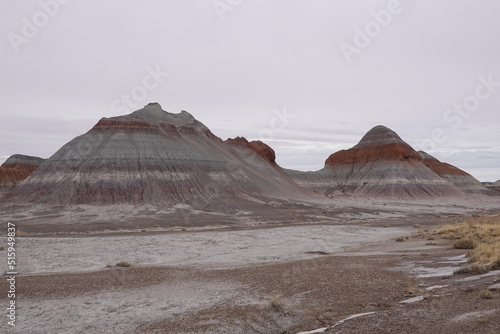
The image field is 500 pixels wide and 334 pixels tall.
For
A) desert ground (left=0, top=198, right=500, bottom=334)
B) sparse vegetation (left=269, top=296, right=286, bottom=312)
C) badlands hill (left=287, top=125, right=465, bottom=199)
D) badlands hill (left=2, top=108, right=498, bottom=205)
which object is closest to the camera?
desert ground (left=0, top=198, right=500, bottom=334)

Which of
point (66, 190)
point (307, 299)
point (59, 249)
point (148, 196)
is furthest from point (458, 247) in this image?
point (66, 190)

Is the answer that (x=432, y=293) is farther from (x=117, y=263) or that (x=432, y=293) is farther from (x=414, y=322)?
(x=117, y=263)

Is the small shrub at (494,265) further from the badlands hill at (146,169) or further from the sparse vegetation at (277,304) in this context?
the badlands hill at (146,169)

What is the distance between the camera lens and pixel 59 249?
26.3 meters

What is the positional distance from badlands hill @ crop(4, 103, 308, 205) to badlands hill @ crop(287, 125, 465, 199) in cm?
2670

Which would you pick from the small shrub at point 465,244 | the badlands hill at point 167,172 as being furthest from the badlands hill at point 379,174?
the small shrub at point 465,244

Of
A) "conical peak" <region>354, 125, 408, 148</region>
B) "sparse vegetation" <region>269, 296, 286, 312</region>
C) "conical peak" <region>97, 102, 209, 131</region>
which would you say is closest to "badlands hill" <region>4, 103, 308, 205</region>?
"conical peak" <region>97, 102, 209, 131</region>

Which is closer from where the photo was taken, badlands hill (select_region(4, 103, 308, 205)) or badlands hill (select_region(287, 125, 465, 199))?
badlands hill (select_region(4, 103, 308, 205))

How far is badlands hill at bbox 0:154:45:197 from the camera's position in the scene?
114 meters

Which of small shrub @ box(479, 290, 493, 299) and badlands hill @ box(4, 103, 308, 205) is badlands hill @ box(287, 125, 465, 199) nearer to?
badlands hill @ box(4, 103, 308, 205)

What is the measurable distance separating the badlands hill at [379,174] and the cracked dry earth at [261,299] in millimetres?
94156

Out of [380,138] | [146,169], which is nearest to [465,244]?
[146,169]

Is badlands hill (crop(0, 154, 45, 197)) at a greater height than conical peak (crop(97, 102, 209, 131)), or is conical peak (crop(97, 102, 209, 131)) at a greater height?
conical peak (crop(97, 102, 209, 131))

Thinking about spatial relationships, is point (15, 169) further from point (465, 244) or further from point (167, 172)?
point (465, 244)
